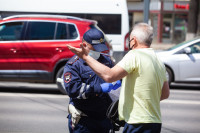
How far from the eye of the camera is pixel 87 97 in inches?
124

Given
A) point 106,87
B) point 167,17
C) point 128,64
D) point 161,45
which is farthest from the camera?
point 167,17

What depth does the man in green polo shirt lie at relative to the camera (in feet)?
9.32

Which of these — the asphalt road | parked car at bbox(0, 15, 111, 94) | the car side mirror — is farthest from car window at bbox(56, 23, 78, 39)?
the car side mirror

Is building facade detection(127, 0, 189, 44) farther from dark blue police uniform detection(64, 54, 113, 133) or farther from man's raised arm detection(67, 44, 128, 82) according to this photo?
man's raised arm detection(67, 44, 128, 82)

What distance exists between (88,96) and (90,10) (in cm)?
1004

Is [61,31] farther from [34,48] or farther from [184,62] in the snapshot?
[184,62]

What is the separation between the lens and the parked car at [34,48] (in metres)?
9.13

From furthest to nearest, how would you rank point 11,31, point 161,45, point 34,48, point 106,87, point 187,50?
1. point 161,45
2. point 187,50
3. point 11,31
4. point 34,48
5. point 106,87

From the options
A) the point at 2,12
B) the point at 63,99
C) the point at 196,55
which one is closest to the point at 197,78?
the point at 196,55

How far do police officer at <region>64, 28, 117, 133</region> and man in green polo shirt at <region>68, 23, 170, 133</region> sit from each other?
0.28 meters

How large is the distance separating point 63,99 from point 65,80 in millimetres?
5620

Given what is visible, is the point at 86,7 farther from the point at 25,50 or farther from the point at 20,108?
the point at 20,108

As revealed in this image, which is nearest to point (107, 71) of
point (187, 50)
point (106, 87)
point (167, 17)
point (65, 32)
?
point (106, 87)

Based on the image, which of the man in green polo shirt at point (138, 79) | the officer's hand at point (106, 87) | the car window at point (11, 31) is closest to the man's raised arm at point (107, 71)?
the man in green polo shirt at point (138, 79)
